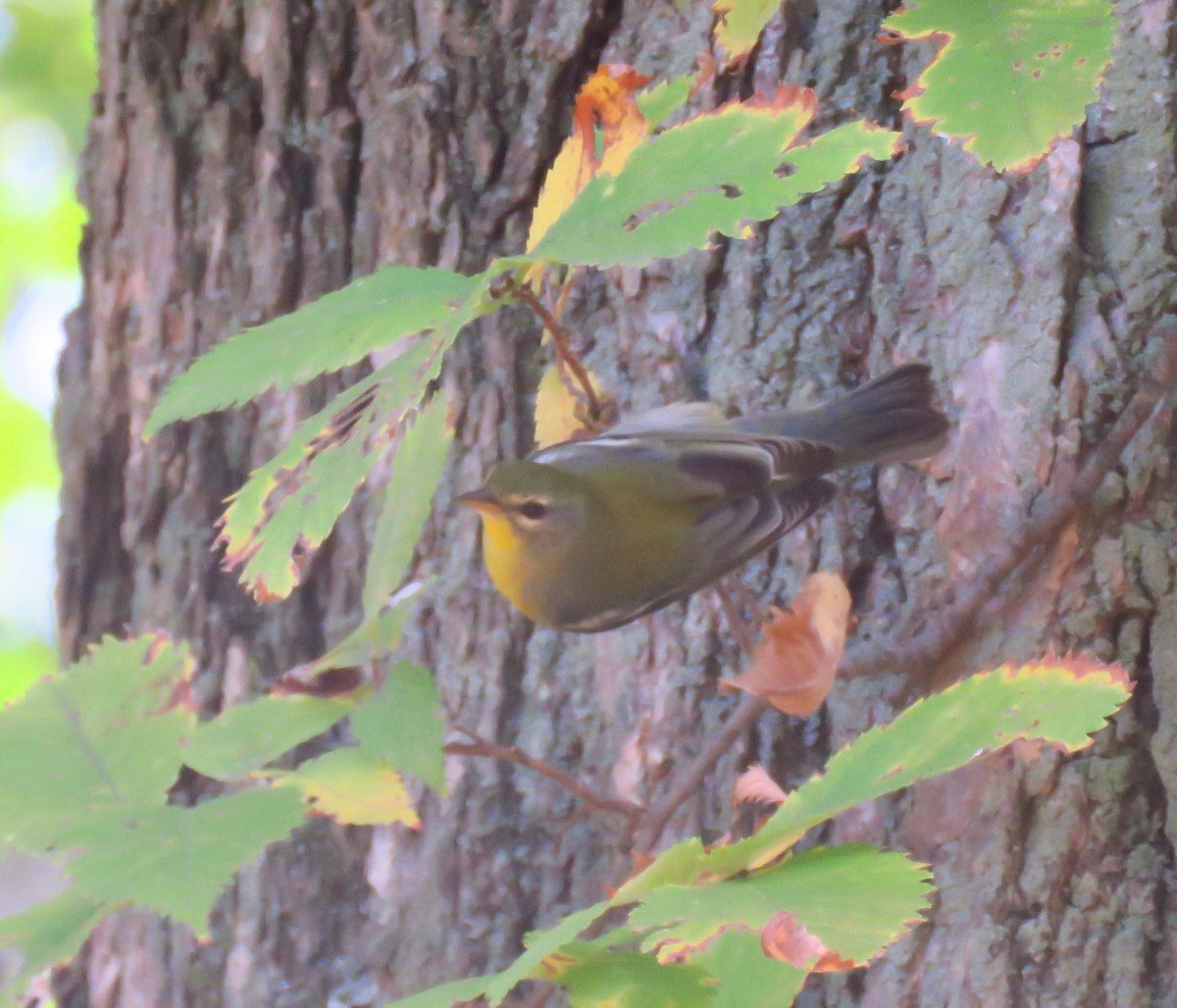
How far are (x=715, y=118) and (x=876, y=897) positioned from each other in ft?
2.11

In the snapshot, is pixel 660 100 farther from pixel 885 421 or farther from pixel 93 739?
pixel 93 739

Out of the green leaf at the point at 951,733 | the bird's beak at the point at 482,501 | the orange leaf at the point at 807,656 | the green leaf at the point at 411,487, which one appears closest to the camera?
the green leaf at the point at 951,733

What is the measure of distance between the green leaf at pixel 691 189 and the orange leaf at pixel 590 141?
0.31 feet

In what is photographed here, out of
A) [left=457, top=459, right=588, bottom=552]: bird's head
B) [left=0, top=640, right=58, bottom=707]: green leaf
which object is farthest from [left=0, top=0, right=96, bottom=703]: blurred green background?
[left=457, top=459, right=588, bottom=552]: bird's head

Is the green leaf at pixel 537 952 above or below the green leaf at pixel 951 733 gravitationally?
below

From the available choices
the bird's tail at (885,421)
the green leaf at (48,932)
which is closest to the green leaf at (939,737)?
the green leaf at (48,932)

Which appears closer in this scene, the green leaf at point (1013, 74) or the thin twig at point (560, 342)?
the green leaf at point (1013, 74)

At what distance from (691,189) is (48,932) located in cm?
90

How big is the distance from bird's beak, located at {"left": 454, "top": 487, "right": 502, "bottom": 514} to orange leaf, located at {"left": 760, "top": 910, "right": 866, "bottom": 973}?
3.97ft

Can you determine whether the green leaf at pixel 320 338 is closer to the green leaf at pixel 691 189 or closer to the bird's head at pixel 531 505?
the green leaf at pixel 691 189

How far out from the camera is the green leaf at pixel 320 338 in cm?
108

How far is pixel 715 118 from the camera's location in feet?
3.59

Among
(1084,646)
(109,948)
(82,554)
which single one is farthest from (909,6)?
(109,948)

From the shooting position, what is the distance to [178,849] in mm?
1074
